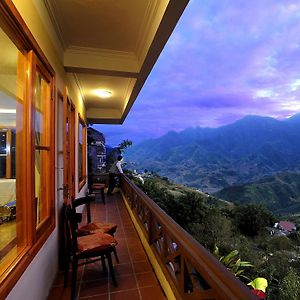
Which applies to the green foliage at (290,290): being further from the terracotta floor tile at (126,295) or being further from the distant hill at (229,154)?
the distant hill at (229,154)

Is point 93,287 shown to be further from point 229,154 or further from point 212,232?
point 229,154

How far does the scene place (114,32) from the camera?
98.1 inches

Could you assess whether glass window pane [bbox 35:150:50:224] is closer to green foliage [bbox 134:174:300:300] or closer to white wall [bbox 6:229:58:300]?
white wall [bbox 6:229:58:300]

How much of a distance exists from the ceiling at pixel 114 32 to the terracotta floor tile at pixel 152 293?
7.78 ft

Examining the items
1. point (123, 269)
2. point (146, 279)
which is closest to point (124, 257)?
point (123, 269)

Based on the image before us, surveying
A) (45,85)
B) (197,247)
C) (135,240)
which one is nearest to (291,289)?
(135,240)

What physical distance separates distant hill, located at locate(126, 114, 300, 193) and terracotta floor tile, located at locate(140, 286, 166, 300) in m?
9.35

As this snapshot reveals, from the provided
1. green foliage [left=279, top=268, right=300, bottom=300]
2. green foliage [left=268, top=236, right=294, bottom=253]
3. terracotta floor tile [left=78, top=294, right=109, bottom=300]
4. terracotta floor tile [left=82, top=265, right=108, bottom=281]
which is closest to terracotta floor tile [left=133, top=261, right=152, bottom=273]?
terracotta floor tile [left=82, top=265, right=108, bottom=281]

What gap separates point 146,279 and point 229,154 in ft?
240

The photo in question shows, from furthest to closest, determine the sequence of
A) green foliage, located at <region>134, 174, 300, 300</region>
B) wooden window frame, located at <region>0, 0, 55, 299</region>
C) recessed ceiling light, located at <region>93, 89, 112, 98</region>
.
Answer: recessed ceiling light, located at <region>93, 89, 112, 98</region> < green foliage, located at <region>134, 174, 300, 300</region> < wooden window frame, located at <region>0, 0, 55, 299</region>

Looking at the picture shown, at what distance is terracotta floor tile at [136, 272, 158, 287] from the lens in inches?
88.9

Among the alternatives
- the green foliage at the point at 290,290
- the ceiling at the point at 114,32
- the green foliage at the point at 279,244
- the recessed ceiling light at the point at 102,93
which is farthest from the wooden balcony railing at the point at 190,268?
the green foliage at the point at 279,244

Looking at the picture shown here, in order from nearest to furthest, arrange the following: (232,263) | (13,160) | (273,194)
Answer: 1. (13,160)
2. (232,263)
3. (273,194)

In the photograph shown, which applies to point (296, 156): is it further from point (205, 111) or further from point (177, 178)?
point (205, 111)
